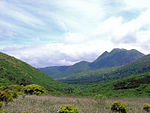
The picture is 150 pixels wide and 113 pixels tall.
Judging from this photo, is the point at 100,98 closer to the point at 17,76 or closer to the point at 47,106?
the point at 47,106

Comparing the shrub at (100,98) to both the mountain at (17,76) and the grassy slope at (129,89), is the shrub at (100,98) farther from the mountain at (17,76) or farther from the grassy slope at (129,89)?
the mountain at (17,76)

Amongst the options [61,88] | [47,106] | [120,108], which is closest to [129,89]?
[61,88]

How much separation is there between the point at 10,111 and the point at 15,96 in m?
6.97

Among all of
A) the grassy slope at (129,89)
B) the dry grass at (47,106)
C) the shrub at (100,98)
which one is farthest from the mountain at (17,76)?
the shrub at (100,98)

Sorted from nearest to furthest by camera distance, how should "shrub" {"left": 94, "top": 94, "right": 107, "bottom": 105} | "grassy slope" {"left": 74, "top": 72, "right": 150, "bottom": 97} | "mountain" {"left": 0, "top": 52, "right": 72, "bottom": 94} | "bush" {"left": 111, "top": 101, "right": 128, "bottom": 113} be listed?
"bush" {"left": 111, "top": 101, "right": 128, "bottom": 113} → "shrub" {"left": 94, "top": 94, "right": 107, "bottom": 105} → "grassy slope" {"left": 74, "top": 72, "right": 150, "bottom": 97} → "mountain" {"left": 0, "top": 52, "right": 72, "bottom": 94}

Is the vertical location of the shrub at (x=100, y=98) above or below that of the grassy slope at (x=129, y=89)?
above

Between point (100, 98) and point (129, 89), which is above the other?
point (100, 98)

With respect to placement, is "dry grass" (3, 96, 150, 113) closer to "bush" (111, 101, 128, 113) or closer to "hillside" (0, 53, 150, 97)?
"bush" (111, 101, 128, 113)

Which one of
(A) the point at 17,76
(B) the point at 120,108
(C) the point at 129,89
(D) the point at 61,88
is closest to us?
(B) the point at 120,108

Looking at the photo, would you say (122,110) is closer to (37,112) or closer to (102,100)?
(102,100)

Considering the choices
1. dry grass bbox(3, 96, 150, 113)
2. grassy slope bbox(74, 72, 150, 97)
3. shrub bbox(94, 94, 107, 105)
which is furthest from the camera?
grassy slope bbox(74, 72, 150, 97)

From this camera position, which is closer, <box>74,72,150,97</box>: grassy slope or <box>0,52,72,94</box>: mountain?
<box>74,72,150,97</box>: grassy slope

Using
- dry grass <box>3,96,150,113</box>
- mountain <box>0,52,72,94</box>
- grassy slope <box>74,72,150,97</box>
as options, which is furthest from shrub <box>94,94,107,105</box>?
mountain <box>0,52,72,94</box>

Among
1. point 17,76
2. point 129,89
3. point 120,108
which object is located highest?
point 17,76
